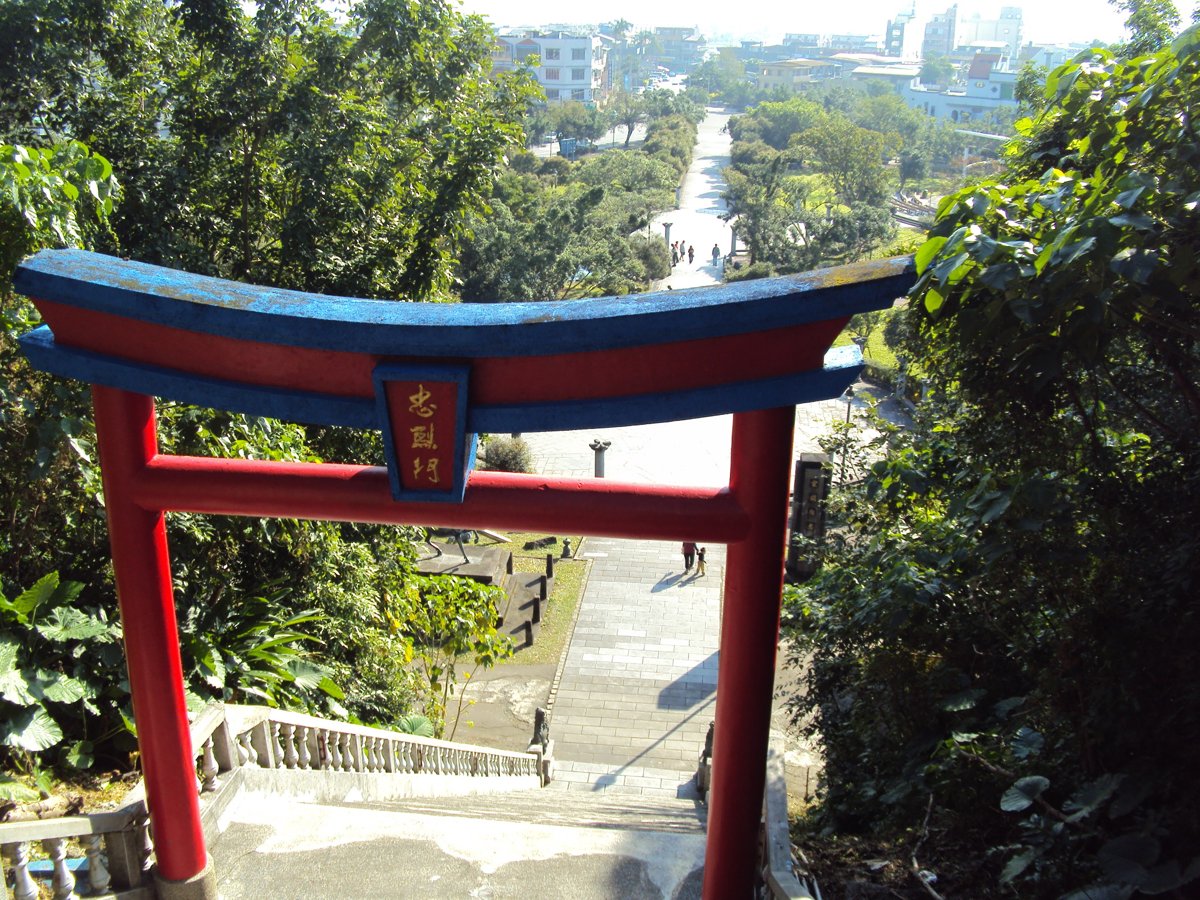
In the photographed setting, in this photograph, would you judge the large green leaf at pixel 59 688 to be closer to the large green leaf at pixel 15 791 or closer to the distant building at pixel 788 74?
the large green leaf at pixel 15 791

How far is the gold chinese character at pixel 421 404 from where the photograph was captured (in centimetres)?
340

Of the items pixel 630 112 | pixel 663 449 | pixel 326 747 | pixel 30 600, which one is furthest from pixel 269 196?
pixel 630 112

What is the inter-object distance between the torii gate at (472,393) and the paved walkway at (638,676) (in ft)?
24.9

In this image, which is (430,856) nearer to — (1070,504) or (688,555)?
(1070,504)

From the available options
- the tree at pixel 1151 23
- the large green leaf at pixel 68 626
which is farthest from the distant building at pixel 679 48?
the large green leaf at pixel 68 626

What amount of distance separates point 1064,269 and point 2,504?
5574mm

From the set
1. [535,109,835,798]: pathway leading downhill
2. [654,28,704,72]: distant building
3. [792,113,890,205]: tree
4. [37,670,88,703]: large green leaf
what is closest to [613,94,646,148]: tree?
[792,113,890,205]: tree

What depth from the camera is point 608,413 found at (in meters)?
3.42

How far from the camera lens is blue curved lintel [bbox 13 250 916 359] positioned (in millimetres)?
3195

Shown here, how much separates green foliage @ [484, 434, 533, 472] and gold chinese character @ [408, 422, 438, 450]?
16784 millimetres

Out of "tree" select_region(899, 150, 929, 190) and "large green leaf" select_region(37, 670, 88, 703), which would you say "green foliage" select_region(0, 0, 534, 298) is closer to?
"large green leaf" select_region(37, 670, 88, 703)

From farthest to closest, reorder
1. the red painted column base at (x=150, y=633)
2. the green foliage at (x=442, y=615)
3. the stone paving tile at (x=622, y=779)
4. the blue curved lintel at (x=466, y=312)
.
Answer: the stone paving tile at (x=622, y=779)
the green foliage at (x=442, y=615)
the red painted column base at (x=150, y=633)
the blue curved lintel at (x=466, y=312)

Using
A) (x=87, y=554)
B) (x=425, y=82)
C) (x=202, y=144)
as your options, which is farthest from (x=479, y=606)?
(x=425, y=82)

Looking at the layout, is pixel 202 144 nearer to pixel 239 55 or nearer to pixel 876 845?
pixel 239 55
